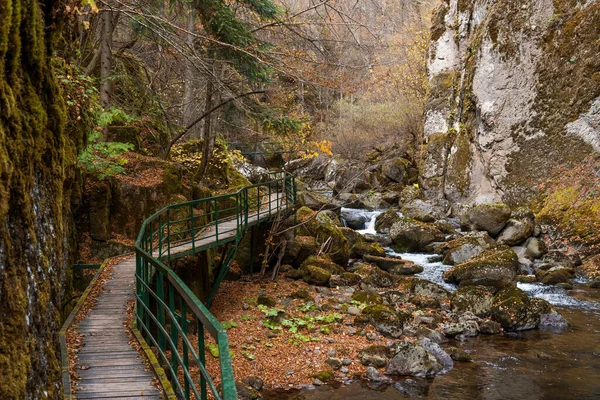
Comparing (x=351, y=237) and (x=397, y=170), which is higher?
(x=397, y=170)

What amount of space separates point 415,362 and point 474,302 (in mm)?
4039

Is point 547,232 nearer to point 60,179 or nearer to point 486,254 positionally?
point 486,254

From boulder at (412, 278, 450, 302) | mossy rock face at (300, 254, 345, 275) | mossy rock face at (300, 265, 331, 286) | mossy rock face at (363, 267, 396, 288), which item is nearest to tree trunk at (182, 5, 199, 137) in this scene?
mossy rock face at (300, 254, 345, 275)

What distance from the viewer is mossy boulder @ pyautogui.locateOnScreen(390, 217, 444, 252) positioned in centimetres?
1947

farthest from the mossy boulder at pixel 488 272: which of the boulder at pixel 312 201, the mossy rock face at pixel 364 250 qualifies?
the boulder at pixel 312 201

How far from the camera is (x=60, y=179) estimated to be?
5160 millimetres

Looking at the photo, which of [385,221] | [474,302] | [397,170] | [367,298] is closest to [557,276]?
[474,302]

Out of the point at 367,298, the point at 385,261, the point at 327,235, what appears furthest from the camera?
the point at 385,261

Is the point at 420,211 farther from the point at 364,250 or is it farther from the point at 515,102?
the point at 515,102

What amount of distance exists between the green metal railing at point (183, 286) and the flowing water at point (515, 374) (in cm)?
277

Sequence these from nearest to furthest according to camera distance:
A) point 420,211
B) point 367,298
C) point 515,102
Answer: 1. point 367,298
2. point 515,102
3. point 420,211

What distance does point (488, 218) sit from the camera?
19.8m

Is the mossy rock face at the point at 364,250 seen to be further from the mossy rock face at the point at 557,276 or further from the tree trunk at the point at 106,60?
the tree trunk at the point at 106,60

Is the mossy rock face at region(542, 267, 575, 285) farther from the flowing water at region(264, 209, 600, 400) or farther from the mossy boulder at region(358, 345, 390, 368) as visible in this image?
the mossy boulder at region(358, 345, 390, 368)
